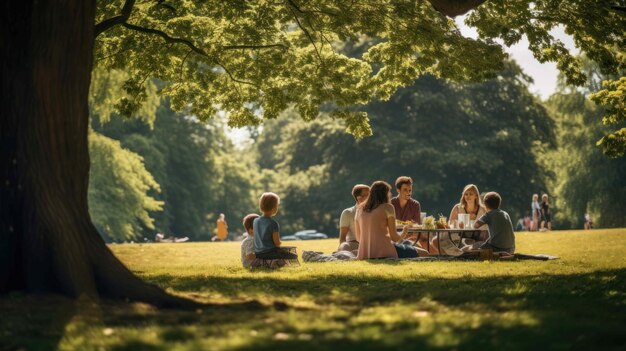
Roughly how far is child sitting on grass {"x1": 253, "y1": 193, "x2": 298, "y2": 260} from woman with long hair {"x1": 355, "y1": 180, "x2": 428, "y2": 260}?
5.93 ft

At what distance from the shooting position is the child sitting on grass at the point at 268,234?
15.9m

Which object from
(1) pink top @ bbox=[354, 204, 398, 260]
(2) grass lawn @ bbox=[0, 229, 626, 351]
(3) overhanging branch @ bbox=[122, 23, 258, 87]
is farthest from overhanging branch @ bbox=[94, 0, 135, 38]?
(1) pink top @ bbox=[354, 204, 398, 260]

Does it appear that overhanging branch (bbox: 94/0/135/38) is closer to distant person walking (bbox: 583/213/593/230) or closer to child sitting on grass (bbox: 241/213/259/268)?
child sitting on grass (bbox: 241/213/259/268)

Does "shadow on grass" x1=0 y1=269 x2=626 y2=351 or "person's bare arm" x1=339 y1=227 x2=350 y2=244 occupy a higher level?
"person's bare arm" x1=339 y1=227 x2=350 y2=244

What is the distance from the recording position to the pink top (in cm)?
1747

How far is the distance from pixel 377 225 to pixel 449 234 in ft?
9.31

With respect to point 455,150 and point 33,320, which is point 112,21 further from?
point 455,150

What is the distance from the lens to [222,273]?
1554cm

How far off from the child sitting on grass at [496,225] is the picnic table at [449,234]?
2.03 feet

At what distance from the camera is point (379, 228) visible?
17.7m

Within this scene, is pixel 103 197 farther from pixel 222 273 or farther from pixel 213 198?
pixel 222 273

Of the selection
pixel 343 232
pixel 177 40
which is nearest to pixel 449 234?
pixel 343 232

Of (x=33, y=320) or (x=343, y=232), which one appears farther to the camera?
(x=343, y=232)

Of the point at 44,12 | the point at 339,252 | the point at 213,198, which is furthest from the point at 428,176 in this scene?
the point at 44,12
